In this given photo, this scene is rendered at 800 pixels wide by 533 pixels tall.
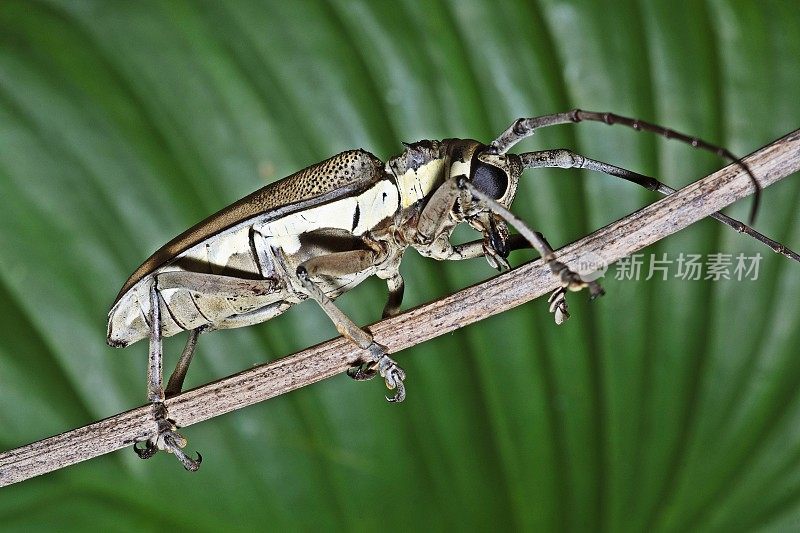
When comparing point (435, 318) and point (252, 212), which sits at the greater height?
point (252, 212)

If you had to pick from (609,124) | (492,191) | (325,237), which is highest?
(325,237)

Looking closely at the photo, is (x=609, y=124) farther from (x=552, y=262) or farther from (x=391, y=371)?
(x=391, y=371)

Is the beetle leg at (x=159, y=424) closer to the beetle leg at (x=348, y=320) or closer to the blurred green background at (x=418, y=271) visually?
the blurred green background at (x=418, y=271)

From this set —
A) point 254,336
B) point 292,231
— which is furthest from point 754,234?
point 254,336

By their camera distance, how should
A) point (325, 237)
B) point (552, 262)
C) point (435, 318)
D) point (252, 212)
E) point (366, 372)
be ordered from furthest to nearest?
point (325, 237)
point (252, 212)
point (366, 372)
point (435, 318)
point (552, 262)

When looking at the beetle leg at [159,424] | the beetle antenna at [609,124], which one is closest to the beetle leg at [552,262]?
the beetle antenna at [609,124]

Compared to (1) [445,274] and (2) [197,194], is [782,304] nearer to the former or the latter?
(1) [445,274]

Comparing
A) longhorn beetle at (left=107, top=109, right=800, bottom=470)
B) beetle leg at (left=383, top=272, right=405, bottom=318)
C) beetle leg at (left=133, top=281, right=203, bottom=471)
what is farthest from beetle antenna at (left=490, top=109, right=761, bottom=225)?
beetle leg at (left=133, top=281, right=203, bottom=471)

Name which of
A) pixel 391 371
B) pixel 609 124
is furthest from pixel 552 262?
pixel 391 371
